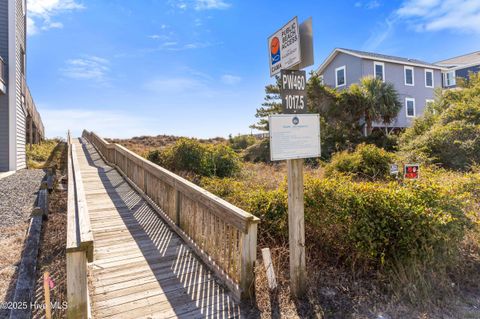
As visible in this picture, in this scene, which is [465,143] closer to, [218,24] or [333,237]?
[333,237]

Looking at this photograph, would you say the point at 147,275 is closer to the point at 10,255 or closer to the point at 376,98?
the point at 10,255

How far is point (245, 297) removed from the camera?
2.81 m

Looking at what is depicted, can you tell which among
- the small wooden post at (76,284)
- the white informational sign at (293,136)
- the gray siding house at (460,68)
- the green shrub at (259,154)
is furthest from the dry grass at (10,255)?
the gray siding house at (460,68)

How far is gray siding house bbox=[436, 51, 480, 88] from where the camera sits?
25016 mm

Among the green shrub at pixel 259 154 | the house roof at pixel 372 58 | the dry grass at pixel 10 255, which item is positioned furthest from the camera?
the house roof at pixel 372 58

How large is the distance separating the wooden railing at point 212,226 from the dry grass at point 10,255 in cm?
226

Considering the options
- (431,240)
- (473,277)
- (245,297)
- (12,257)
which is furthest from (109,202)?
(473,277)

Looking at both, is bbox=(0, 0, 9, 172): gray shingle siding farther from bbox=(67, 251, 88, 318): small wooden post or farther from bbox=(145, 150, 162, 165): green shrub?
bbox=(67, 251, 88, 318): small wooden post

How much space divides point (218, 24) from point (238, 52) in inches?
102

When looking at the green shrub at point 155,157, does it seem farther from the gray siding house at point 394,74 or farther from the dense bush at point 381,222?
the gray siding house at point 394,74

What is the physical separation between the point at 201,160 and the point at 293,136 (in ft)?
20.4

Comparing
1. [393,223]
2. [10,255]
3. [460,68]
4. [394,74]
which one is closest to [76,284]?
[393,223]

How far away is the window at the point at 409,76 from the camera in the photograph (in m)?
20.8

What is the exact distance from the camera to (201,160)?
28.6 feet
